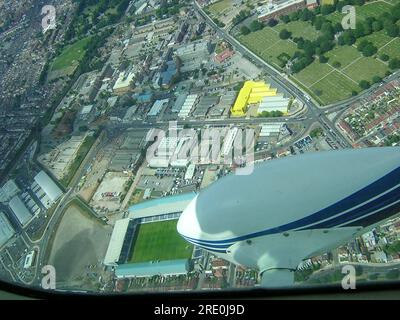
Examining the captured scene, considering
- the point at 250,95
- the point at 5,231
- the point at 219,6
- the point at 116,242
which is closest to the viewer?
the point at 116,242

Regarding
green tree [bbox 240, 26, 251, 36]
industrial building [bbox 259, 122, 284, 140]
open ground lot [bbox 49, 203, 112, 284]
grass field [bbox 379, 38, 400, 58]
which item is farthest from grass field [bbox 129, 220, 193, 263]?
green tree [bbox 240, 26, 251, 36]

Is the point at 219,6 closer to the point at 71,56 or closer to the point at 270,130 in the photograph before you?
the point at 71,56

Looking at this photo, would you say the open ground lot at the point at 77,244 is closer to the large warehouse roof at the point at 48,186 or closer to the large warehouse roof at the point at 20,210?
the large warehouse roof at the point at 48,186

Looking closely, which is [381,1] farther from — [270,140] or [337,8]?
[270,140]

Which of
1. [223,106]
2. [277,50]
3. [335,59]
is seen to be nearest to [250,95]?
[223,106]

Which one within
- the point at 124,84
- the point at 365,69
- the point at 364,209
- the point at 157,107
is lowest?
the point at 365,69

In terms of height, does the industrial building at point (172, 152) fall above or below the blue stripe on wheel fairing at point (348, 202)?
below

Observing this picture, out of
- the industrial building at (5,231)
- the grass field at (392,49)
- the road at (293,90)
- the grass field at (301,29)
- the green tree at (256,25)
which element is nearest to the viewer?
the industrial building at (5,231)

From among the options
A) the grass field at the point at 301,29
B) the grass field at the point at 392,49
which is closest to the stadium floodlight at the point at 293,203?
the grass field at the point at 392,49
